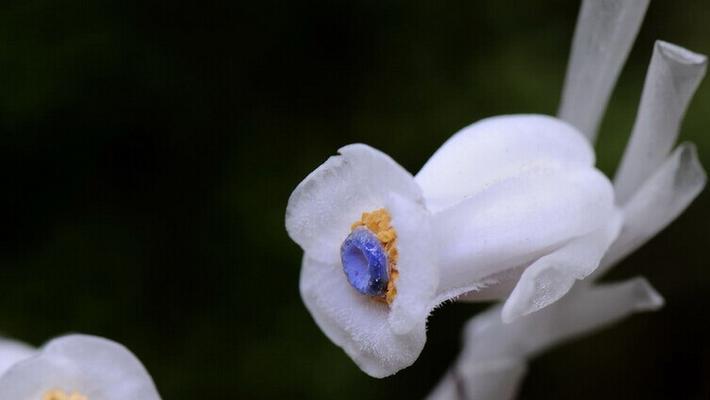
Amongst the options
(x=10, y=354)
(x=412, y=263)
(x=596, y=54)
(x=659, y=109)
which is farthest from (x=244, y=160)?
(x=412, y=263)

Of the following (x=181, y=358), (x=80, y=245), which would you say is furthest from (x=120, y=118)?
(x=181, y=358)

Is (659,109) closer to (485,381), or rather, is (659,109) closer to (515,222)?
(515,222)

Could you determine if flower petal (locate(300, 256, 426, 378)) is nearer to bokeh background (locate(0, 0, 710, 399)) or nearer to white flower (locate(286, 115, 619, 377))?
white flower (locate(286, 115, 619, 377))

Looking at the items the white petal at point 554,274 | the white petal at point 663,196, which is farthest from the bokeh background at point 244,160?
the white petal at point 554,274

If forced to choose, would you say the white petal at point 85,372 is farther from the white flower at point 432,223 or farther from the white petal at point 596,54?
the white petal at point 596,54

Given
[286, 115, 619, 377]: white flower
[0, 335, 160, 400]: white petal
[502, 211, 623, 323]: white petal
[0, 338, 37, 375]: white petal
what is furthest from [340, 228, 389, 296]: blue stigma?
[0, 338, 37, 375]: white petal

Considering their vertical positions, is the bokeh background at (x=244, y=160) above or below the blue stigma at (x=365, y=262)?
below
